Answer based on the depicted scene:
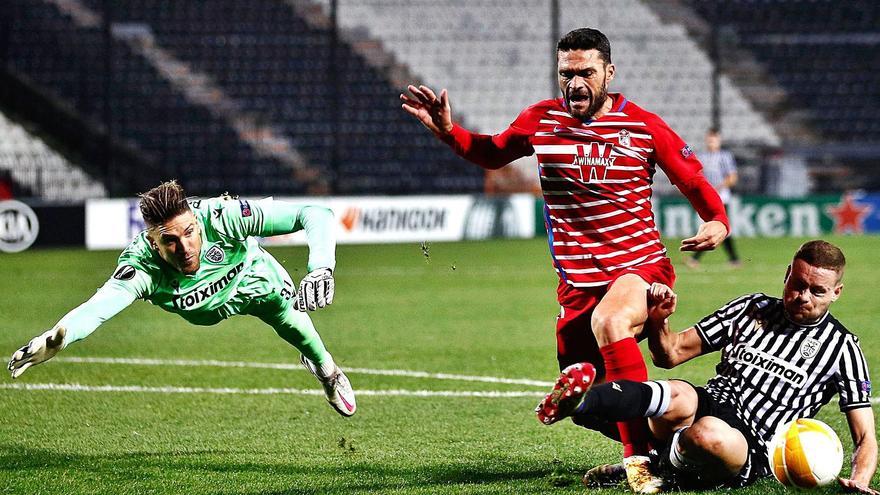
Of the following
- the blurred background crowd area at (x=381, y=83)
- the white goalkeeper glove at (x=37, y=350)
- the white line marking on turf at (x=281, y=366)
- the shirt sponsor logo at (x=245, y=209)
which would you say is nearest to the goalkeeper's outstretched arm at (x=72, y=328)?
the white goalkeeper glove at (x=37, y=350)

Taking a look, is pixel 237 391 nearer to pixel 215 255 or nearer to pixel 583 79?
pixel 215 255

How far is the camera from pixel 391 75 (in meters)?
28.7

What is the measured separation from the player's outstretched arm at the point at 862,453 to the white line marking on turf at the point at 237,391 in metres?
3.09

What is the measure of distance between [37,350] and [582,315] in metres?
2.27

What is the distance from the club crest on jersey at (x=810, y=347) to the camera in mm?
5188

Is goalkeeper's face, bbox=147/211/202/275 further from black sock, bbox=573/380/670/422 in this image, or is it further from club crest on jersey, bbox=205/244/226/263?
black sock, bbox=573/380/670/422

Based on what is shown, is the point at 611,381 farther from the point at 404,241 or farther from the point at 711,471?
the point at 404,241

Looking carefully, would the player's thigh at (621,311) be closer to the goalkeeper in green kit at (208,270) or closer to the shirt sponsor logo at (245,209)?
the goalkeeper in green kit at (208,270)

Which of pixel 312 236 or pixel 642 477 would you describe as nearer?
pixel 642 477

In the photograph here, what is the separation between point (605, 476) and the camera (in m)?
5.50

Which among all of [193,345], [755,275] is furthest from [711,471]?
[755,275]

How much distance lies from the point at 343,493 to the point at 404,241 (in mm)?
17741

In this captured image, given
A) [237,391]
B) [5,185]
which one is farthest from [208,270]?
[5,185]

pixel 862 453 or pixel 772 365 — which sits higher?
pixel 772 365
